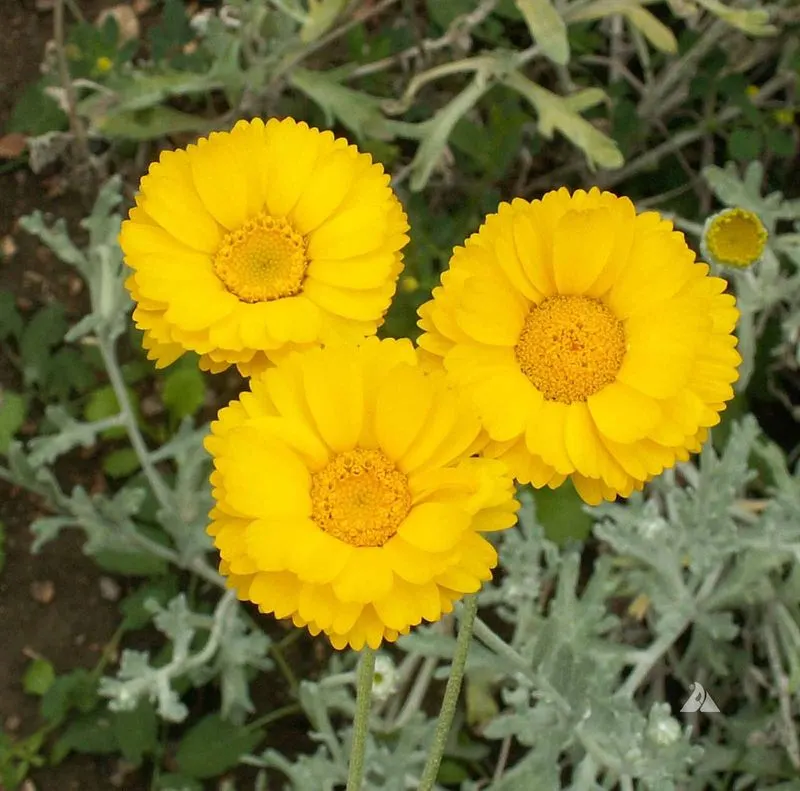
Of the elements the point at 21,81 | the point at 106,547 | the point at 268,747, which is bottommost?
the point at 268,747

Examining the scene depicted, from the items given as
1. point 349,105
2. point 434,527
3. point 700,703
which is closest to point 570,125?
point 349,105

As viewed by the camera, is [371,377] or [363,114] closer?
[371,377]

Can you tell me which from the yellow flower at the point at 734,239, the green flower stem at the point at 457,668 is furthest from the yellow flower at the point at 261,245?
the yellow flower at the point at 734,239

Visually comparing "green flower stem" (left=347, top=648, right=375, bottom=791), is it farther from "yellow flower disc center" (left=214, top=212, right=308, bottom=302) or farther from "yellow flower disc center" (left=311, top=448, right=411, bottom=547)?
"yellow flower disc center" (left=214, top=212, right=308, bottom=302)

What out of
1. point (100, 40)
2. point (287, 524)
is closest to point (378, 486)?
point (287, 524)

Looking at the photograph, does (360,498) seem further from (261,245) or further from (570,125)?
(570,125)

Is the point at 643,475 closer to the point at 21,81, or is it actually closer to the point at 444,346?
the point at 444,346

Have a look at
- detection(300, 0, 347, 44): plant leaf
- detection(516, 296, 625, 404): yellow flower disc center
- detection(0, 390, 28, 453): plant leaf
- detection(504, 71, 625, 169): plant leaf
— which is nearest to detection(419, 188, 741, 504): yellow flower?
detection(516, 296, 625, 404): yellow flower disc center
